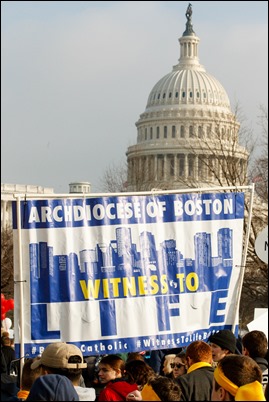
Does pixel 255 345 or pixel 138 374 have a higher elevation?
pixel 255 345

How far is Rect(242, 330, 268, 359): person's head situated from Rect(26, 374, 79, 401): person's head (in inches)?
99.6

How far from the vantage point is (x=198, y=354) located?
252 inches

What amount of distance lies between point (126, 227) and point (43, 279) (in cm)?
70

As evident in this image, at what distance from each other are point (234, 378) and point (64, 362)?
2.73 feet

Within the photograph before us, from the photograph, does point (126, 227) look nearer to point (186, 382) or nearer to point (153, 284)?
point (153, 284)

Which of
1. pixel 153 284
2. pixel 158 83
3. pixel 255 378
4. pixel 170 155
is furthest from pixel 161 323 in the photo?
pixel 158 83

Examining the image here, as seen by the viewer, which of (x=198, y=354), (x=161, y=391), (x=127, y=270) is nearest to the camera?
(x=161, y=391)

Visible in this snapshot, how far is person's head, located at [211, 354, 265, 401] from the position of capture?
4.93 m

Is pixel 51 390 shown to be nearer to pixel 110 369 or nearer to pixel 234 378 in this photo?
pixel 234 378

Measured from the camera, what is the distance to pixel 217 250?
852 cm

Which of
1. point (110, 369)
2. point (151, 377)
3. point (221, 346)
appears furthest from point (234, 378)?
point (221, 346)

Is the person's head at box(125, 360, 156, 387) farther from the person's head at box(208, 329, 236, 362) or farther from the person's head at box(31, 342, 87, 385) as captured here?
the person's head at box(31, 342, 87, 385)

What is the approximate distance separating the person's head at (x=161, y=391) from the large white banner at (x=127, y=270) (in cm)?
288

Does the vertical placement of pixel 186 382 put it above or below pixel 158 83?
below
